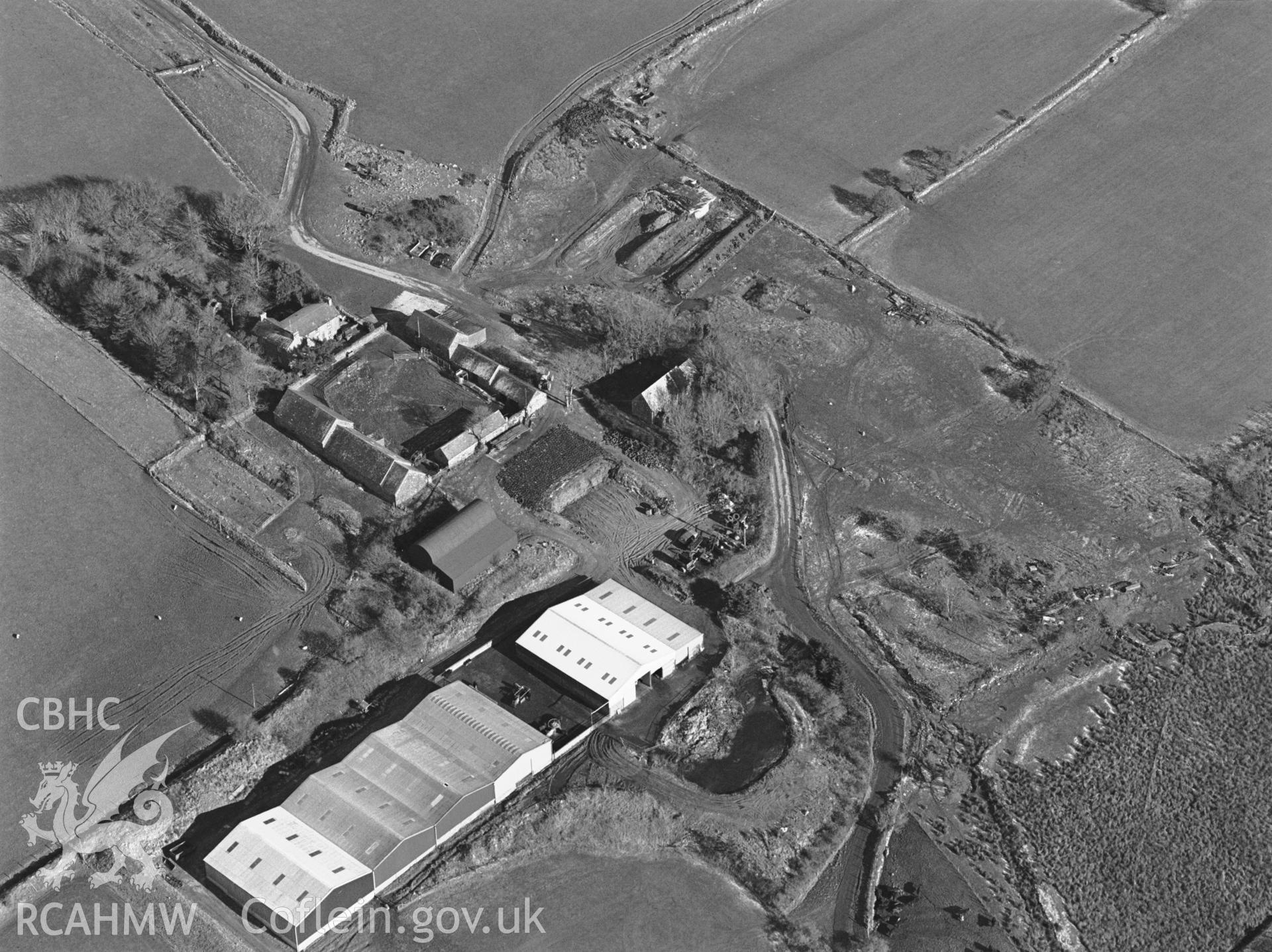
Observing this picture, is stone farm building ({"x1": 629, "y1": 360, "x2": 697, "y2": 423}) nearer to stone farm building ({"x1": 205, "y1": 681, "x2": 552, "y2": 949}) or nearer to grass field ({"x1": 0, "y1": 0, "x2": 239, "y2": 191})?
stone farm building ({"x1": 205, "y1": 681, "x2": 552, "y2": 949})

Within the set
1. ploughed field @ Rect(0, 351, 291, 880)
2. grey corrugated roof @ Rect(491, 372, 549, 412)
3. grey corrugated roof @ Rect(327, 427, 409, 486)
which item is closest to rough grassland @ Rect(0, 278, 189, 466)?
ploughed field @ Rect(0, 351, 291, 880)

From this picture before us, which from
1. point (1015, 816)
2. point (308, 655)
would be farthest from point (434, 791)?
point (1015, 816)

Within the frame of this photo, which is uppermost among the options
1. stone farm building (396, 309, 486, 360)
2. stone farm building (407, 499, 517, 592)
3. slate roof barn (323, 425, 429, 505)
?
stone farm building (396, 309, 486, 360)

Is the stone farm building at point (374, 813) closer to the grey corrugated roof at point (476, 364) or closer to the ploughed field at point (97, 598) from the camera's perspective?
the ploughed field at point (97, 598)

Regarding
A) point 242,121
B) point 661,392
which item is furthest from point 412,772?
point 242,121

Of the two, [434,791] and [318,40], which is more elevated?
[318,40]

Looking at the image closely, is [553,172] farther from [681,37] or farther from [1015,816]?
[1015,816]

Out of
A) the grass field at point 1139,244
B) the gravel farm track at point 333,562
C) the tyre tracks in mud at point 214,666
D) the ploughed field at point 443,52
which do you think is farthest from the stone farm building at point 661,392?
the ploughed field at point 443,52

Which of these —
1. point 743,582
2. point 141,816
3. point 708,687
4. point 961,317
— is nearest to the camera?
point 141,816
